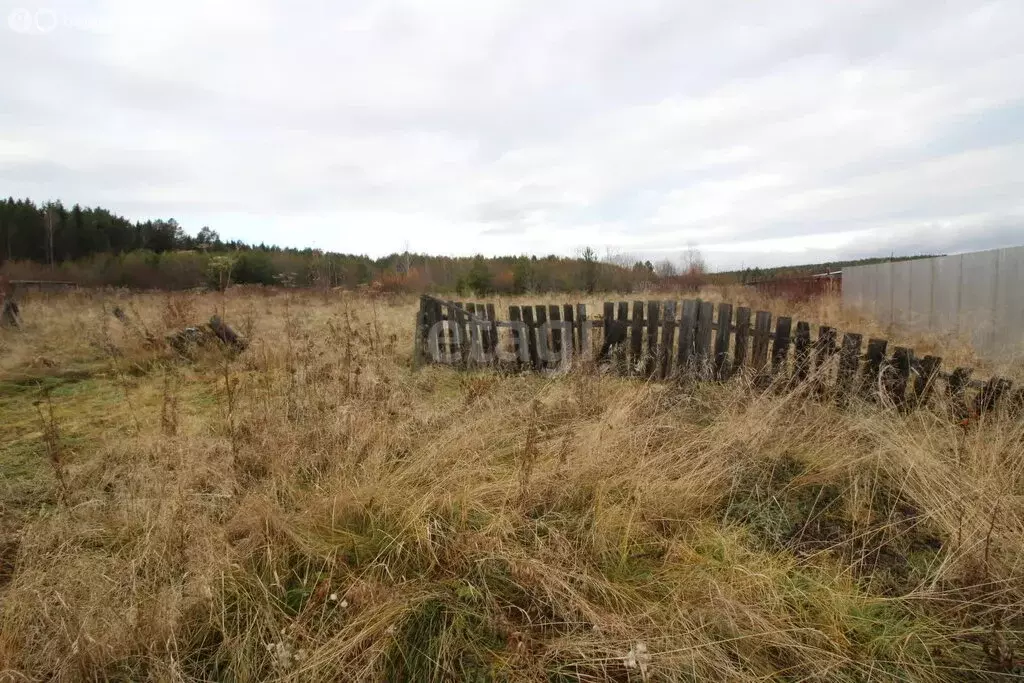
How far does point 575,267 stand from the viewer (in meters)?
25.2

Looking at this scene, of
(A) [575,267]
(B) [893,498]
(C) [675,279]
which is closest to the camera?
(B) [893,498]

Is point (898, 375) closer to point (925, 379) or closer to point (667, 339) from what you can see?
point (925, 379)

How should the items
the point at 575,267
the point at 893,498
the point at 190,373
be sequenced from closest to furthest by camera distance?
1. the point at 893,498
2. the point at 190,373
3. the point at 575,267

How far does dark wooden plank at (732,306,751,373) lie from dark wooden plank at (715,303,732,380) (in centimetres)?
9

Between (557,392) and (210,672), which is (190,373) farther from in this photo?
(210,672)

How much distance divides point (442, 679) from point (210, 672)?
0.88m

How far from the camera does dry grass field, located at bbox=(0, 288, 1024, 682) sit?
1.80 m

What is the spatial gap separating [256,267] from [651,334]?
1025 inches

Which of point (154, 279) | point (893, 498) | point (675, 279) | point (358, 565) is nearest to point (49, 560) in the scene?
point (358, 565)

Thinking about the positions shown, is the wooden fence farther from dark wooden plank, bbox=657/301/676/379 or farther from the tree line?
the tree line

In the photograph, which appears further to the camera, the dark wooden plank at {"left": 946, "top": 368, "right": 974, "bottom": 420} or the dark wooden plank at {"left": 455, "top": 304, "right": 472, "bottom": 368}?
the dark wooden plank at {"left": 455, "top": 304, "right": 472, "bottom": 368}

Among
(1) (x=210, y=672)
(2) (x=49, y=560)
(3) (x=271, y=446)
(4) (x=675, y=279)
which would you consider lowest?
(1) (x=210, y=672)

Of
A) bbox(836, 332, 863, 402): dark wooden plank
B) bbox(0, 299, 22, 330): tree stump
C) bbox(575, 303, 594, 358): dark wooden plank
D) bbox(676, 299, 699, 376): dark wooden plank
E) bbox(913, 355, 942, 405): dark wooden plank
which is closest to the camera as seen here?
bbox(913, 355, 942, 405): dark wooden plank

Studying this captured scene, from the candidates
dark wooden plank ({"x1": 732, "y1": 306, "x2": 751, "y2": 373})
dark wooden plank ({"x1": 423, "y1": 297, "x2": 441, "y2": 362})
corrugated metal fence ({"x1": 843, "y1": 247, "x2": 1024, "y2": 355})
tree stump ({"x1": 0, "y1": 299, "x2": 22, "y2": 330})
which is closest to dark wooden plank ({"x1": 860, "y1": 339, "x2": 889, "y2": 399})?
dark wooden plank ({"x1": 732, "y1": 306, "x2": 751, "y2": 373})
